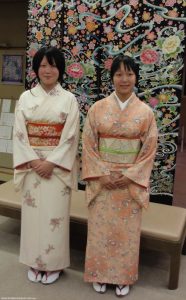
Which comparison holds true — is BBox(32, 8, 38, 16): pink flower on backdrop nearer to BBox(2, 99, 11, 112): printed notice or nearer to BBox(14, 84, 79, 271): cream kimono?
BBox(14, 84, 79, 271): cream kimono

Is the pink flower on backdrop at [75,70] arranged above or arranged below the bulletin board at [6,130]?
above

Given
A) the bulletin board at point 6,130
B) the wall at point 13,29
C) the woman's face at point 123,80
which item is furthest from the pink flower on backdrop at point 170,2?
the bulletin board at point 6,130

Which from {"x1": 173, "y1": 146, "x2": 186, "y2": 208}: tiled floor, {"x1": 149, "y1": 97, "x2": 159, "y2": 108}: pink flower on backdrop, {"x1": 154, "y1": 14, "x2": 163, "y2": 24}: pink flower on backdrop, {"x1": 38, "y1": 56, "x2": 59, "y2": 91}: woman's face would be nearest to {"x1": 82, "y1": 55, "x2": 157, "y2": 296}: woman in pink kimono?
{"x1": 38, "y1": 56, "x2": 59, "y2": 91}: woman's face

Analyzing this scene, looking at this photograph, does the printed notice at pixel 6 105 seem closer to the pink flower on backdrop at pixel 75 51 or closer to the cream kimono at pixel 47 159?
the pink flower on backdrop at pixel 75 51

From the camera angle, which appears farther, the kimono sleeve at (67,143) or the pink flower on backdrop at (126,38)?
the pink flower on backdrop at (126,38)

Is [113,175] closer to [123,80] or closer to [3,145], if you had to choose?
[123,80]

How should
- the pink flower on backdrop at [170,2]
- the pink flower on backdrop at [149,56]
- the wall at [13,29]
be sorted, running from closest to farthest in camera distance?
1. the pink flower on backdrop at [170,2]
2. the pink flower on backdrop at [149,56]
3. the wall at [13,29]

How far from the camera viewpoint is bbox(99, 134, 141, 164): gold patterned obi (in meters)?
2.24

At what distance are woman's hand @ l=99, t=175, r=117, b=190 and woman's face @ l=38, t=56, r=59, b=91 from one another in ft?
2.41

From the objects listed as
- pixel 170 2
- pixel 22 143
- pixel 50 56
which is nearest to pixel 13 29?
pixel 170 2

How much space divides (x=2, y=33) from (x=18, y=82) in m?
0.68

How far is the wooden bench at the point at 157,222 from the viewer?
2436 millimetres

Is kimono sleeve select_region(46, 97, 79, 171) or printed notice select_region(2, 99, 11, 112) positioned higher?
printed notice select_region(2, 99, 11, 112)

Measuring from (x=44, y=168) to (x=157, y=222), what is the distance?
976 millimetres
